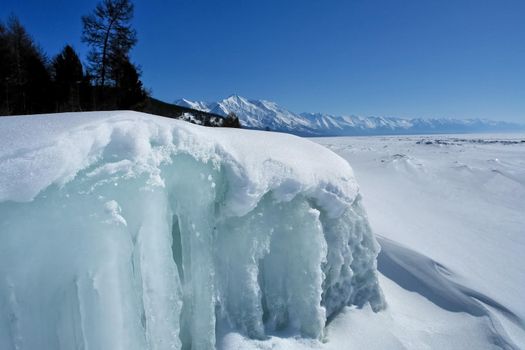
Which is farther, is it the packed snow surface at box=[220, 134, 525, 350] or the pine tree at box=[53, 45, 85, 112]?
the pine tree at box=[53, 45, 85, 112]

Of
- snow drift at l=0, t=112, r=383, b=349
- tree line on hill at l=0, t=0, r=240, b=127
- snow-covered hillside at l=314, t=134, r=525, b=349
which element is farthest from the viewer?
tree line on hill at l=0, t=0, r=240, b=127

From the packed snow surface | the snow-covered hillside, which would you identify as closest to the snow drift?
the packed snow surface

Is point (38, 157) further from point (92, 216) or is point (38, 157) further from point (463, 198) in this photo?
point (463, 198)

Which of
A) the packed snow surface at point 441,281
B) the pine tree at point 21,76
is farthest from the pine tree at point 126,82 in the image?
the packed snow surface at point 441,281

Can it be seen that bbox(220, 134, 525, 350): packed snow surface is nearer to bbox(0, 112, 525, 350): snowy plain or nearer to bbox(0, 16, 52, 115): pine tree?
bbox(0, 112, 525, 350): snowy plain

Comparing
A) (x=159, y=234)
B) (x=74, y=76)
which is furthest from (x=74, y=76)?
(x=159, y=234)

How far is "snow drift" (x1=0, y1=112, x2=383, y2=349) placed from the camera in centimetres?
173

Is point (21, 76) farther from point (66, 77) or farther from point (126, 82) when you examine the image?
point (126, 82)

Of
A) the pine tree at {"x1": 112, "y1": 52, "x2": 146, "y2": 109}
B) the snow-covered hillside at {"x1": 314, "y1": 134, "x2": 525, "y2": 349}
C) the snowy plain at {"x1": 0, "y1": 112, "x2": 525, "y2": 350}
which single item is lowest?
the snow-covered hillside at {"x1": 314, "y1": 134, "x2": 525, "y2": 349}

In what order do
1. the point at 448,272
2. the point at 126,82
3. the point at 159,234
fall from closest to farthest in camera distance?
the point at 159,234, the point at 448,272, the point at 126,82

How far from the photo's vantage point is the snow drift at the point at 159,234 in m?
1.73

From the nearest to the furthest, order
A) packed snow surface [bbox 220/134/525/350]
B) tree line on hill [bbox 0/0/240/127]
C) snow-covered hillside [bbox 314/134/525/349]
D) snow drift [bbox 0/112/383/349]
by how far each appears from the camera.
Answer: snow drift [bbox 0/112/383/349], packed snow surface [bbox 220/134/525/350], snow-covered hillside [bbox 314/134/525/349], tree line on hill [bbox 0/0/240/127]

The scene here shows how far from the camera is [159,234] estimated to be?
7.47 ft

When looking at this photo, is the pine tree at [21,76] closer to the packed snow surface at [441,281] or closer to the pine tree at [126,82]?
the pine tree at [126,82]
